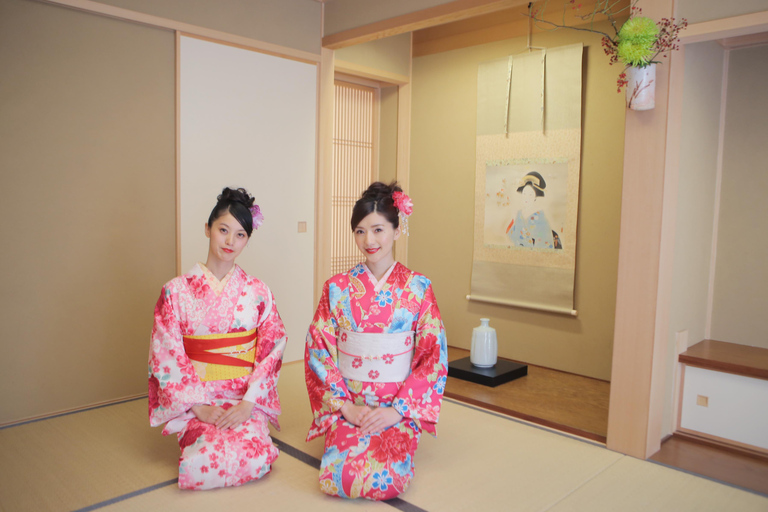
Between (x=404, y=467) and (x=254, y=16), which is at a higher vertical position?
(x=254, y=16)

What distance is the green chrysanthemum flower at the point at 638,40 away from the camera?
8.12 ft

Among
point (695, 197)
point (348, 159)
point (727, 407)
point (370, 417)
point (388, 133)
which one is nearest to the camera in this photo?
point (370, 417)

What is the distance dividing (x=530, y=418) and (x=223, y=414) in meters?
1.66

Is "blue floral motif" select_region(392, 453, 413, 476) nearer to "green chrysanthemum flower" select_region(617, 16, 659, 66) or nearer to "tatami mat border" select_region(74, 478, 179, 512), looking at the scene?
"tatami mat border" select_region(74, 478, 179, 512)

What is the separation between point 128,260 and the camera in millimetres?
3395

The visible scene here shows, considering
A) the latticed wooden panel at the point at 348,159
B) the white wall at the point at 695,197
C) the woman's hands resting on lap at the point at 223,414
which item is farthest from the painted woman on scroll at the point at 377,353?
the latticed wooden panel at the point at 348,159

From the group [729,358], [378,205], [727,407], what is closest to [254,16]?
[378,205]

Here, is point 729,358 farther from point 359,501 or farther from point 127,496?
point 127,496

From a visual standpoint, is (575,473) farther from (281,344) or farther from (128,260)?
(128,260)

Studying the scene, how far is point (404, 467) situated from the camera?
2.31 meters

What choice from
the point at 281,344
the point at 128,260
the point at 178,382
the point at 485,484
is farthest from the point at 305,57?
the point at 485,484

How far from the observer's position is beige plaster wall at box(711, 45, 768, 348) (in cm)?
329

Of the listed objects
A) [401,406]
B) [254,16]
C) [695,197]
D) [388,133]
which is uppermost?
[254,16]

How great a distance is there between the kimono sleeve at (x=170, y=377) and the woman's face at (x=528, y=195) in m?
2.83
